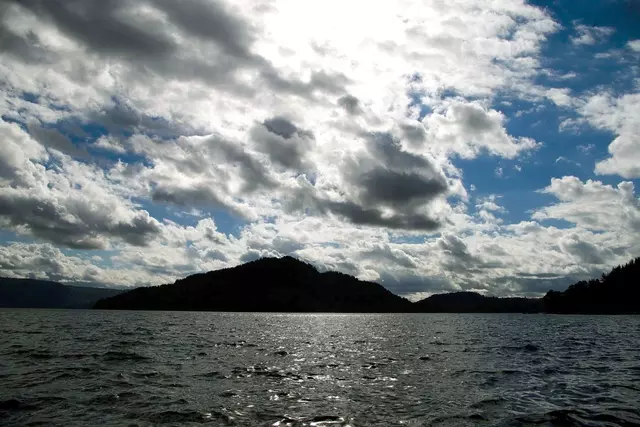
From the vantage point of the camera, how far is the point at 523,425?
19.2m

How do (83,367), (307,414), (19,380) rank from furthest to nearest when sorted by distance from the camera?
(83,367) → (19,380) → (307,414)

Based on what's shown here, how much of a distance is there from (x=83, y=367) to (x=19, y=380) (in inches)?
245

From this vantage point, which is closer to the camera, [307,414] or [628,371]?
[307,414]

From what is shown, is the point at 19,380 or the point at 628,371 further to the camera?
the point at 628,371

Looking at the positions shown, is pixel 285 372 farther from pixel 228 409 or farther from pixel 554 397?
pixel 554 397

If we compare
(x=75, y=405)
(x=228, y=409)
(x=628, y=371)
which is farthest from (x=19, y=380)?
(x=628, y=371)

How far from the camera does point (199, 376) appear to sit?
30.8 metres

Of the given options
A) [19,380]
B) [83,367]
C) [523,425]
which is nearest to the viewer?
[523,425]

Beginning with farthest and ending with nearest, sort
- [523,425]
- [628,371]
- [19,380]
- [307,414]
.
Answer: [628,371] → [19,380] → [307,414] → [523,425]

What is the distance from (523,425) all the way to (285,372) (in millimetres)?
18938

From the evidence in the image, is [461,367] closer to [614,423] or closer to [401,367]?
[401,367]

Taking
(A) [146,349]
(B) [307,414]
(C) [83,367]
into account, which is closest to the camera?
(B) [307,414]

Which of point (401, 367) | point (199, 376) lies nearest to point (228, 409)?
point (199, 376)

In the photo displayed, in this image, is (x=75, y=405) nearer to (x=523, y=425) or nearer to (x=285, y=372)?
(x=285, y=372)
